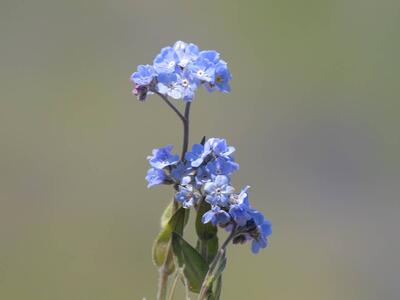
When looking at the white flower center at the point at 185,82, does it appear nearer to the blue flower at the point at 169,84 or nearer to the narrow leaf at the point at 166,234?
the blue flower at the point at 169,84

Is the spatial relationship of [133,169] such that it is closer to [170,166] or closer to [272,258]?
[272,258]

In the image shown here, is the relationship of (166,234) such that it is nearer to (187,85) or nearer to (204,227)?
(204,227)

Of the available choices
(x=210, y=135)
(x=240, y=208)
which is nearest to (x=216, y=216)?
(x=240, y=208)

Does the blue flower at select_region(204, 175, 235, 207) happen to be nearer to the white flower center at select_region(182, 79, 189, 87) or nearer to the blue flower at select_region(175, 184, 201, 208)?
the blue flower at select_region(175, 184, 201, 208)

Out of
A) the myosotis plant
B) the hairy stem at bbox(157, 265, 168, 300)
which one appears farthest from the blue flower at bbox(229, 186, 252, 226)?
the hairy stem at bbox(157, 265, 168, 300)

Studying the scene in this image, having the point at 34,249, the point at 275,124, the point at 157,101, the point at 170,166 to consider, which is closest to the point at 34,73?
the point at 157,101

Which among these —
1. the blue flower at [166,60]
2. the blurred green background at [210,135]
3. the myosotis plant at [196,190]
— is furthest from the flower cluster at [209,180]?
the blurred green background at [210,135]
